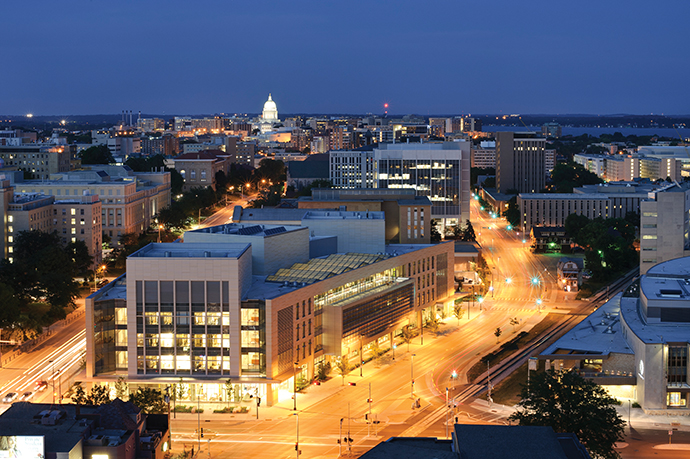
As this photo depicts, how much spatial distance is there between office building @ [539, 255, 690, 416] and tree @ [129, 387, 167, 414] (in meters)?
30.0

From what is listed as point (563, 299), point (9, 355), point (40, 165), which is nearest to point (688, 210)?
point (563, 299)

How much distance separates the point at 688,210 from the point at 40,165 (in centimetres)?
13861

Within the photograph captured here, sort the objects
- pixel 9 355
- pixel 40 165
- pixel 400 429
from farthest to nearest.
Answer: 1. pixel 40 165
2. pixel 9 355
3. pixel 400 429

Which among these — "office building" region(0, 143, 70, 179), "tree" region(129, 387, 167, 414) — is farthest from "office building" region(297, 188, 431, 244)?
"office building" region(0, 143, 70, 179)

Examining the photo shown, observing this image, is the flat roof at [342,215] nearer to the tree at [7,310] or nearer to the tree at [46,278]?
the tree at [46,278]

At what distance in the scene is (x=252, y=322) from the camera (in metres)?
69.1

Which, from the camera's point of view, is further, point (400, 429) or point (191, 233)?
point (191, 233)

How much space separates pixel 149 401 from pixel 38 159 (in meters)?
146

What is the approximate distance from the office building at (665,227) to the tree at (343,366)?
153 feet

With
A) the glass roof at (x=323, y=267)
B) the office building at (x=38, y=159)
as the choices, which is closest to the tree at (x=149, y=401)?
the glass roof at (x=323, y=267)

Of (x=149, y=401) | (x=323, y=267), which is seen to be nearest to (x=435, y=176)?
(x=323, y=267)

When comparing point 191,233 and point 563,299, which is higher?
point 191,233

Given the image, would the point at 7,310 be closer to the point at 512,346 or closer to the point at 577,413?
the point at 512,346

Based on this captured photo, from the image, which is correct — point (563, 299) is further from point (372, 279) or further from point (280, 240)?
point (280, 240)
